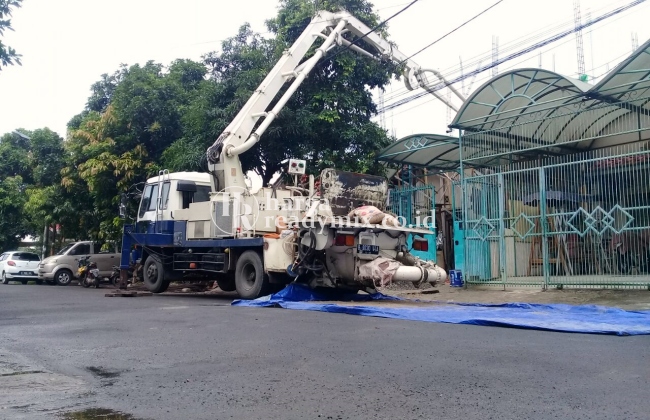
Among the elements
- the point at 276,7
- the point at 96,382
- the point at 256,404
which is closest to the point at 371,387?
the point at 256,404

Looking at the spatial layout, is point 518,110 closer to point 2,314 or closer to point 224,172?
point 224,172

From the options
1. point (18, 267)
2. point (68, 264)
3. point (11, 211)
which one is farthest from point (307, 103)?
point (11, 211)

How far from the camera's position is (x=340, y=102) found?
18.6 metres

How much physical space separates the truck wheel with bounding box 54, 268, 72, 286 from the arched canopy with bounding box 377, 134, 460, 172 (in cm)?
1330

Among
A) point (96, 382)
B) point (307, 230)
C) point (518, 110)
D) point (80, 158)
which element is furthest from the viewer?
point (80, 158)

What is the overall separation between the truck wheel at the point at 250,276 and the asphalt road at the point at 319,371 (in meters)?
3.87

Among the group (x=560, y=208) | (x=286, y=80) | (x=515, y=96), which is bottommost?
(x=560, y=208)

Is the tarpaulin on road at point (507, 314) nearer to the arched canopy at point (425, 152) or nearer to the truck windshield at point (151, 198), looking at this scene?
the truck windshield at point (151, 198)

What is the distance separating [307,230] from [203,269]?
383cm

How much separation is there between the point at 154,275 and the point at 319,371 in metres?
11.4

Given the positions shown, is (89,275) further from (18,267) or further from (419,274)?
(419,274)

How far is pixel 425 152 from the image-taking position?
58.4 feet

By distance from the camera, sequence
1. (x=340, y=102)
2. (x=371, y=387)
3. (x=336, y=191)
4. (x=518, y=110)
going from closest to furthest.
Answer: (x=371, y=387) → (x=336, y=191) → (x=518, y=110) → (x=340, y=102)

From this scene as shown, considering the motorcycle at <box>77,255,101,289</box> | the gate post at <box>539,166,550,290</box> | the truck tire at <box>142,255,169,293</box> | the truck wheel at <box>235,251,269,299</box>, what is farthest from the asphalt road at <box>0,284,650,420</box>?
the motorcycle at <box>77,255,101,289</box>
